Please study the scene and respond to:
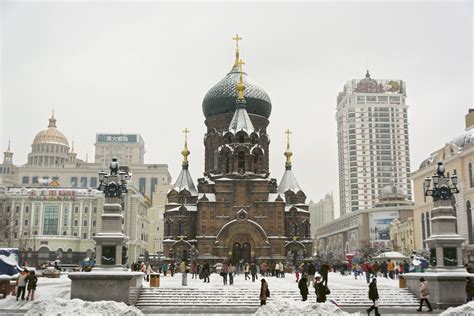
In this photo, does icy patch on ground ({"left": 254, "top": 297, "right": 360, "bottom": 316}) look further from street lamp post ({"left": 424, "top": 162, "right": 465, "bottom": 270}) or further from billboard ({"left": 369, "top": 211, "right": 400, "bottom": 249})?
billboard ({"left": 369, "top": 211, "right": 400, "bottom": 249})

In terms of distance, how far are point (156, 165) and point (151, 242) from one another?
2539 centimetres

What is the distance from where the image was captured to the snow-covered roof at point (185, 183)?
5739cm

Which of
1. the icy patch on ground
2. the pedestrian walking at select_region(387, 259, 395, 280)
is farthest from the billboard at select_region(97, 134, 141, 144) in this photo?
the icy patch on ground

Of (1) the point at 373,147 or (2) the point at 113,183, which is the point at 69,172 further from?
(2) the point at 113,183

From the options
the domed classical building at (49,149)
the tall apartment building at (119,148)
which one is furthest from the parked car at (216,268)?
the tall apartment building at (119,148)

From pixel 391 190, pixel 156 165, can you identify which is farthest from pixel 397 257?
pixel 156 165

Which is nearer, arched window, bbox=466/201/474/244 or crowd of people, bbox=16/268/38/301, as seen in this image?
crowd of people, bbox=16/268/38/301

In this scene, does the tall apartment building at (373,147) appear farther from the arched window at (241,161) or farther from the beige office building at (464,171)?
the arched window at (241,161)

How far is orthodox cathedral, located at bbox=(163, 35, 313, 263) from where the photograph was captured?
50.8m

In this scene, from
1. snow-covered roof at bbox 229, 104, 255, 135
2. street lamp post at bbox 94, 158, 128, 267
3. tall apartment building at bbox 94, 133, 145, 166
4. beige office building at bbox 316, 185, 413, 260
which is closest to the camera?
street lamp post at bbox 94, 158, 128, 267

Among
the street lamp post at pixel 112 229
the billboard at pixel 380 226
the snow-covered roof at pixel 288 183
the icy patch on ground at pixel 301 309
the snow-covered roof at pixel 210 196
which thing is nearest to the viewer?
the icy patch on ground at pixel 301 309

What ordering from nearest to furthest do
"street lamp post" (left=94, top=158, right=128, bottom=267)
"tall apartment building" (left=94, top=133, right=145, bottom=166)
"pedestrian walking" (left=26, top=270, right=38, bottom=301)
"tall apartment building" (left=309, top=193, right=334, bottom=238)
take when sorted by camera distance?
1. "street lamp post" (left=94, top=158, right=128, bottom=267)
2. "pedestrian walking" (left=26, top=270, right=38, bottom=301)
3. "tall apartment building" (left=94, top=133, right=145, bottom=166)
4. "tall apartment building" (left=309, top=193, right=334, bottom=238)

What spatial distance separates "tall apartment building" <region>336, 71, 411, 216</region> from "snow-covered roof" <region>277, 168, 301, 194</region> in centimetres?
8305

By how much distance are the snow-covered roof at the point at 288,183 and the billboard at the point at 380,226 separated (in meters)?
50.6
